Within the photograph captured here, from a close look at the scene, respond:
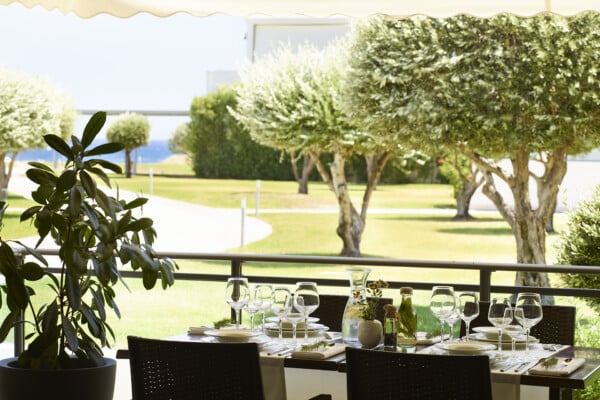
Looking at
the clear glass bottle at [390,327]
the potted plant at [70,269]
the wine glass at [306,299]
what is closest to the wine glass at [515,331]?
the clear glass bottle at [390,327]

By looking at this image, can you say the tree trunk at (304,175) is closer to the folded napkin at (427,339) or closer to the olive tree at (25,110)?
the olive tree at (25,110)

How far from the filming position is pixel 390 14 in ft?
10.9

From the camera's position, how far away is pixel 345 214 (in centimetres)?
2423

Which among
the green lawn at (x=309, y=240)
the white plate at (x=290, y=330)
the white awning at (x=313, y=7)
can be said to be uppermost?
the white awning at (x=313, y=7)

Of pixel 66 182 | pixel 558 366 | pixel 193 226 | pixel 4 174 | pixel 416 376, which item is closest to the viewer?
pixel 416 376

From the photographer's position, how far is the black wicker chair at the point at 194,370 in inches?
101

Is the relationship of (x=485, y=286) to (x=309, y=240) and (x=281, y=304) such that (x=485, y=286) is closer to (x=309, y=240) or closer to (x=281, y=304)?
A: (x=281, y=304)

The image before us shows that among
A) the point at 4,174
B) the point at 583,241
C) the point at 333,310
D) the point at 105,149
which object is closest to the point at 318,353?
the point at 333,310

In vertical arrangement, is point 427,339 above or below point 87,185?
below

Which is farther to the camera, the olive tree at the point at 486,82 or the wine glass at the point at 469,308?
the olive tree at the point at 486,82

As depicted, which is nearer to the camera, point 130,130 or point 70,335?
point 70,335

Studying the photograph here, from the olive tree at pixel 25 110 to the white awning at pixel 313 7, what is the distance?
27196mm

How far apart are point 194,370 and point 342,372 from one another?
0.70m

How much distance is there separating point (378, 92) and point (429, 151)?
4.43ft
